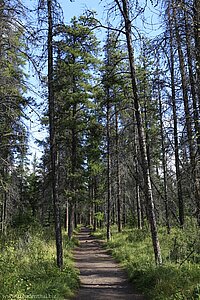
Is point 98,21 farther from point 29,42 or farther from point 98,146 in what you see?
point 98,146

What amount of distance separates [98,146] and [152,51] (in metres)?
15.7

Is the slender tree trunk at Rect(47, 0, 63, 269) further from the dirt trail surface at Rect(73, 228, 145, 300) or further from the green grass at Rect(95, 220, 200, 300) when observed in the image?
the green grass at Rect(95, 220, 200, 300)

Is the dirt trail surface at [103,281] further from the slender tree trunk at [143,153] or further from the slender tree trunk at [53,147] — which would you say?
the slender tree trunk at [143,153]

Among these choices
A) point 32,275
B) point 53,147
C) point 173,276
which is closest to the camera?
point 173,276

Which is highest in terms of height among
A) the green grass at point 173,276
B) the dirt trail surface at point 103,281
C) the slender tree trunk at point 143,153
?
the slender tree trunk at point 143,153

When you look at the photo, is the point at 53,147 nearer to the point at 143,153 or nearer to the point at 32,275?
the point at 143,153

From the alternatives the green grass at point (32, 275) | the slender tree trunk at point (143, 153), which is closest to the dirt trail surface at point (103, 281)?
the green grass at point (32, 275)

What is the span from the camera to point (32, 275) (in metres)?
8.85

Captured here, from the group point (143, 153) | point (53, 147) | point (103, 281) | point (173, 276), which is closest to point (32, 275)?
point (103, 281)

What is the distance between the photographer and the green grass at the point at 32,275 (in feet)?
22.0

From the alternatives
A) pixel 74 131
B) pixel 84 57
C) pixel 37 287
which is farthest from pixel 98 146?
pixel 37 287

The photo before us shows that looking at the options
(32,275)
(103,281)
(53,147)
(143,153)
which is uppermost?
(53,147)

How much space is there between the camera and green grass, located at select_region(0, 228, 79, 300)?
6.69 m

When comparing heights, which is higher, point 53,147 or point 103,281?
point 53,147
